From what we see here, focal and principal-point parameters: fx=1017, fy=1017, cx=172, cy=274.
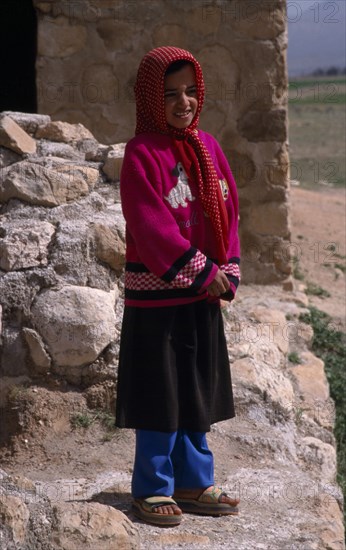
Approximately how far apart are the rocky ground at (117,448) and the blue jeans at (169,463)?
115 millimetres

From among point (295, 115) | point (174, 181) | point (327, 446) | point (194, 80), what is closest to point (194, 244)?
point (174, 181)

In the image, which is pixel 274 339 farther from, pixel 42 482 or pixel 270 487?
pixel 42 482

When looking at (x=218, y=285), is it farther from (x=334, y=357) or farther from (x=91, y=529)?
(x=334, y=357)

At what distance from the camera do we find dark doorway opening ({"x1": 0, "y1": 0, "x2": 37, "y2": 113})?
8.03 metres

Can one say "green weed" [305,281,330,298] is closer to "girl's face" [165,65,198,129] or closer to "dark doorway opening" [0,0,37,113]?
"dark doorway opening" [0,0,37,113]

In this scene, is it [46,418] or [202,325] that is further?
[46,418]

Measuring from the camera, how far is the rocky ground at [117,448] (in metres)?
2.80

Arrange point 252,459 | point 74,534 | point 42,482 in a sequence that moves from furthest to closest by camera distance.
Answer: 1. point 252,459
2. point 42,482
3. point 74,534

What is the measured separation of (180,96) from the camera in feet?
10.1

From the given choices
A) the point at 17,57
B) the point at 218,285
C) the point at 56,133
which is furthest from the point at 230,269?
the point at 17,57

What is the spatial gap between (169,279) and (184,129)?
478mm

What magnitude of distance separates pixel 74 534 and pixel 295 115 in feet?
90.4

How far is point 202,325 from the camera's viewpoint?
3166 mm

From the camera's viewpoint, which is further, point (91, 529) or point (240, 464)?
point (240, 464)
